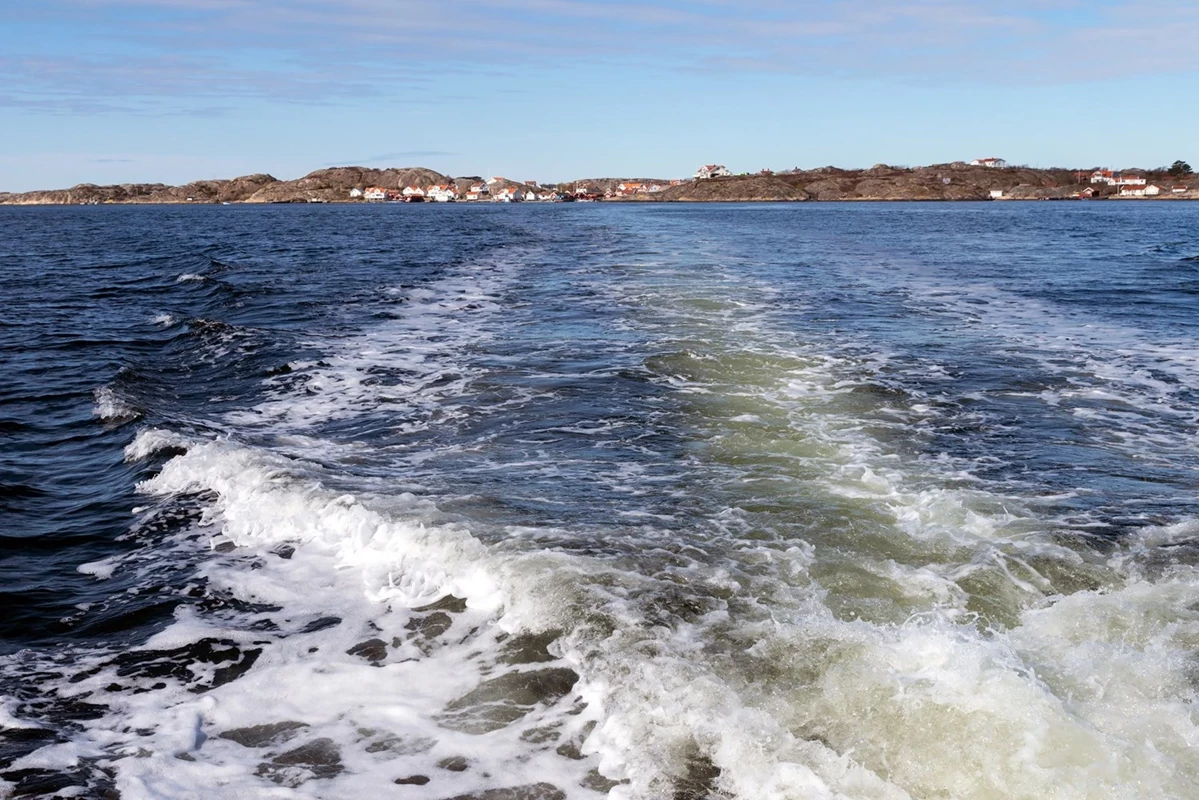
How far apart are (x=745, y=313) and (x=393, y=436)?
10216mm

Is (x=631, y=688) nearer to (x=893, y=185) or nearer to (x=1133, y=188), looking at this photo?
(x=893, y=185)

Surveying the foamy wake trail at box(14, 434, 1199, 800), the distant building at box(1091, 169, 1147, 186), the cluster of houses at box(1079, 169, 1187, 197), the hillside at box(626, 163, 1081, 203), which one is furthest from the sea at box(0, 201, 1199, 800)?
the distant building at box(1091, 169, 1147, 186)

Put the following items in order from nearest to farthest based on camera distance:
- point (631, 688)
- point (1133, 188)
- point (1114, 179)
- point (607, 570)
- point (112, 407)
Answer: point (631, 688)
point (607, 570)
point (112, 407)
point (1133, 188)
point (1114, 179)

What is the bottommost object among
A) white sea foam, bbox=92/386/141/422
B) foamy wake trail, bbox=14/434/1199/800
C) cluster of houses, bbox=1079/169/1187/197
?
foamy wake trail, bbox=14/434/1199/800

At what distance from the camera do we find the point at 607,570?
6215 mm

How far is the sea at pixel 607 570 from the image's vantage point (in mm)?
4297

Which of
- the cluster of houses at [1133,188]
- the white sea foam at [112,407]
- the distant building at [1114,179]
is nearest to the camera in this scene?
the white sea foam at [112,407]

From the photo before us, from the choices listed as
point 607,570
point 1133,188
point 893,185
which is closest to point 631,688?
point 607,570

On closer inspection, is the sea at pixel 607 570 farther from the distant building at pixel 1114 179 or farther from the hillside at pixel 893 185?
the distant building at pixel 1114 179

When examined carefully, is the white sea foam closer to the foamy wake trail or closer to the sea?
the sea

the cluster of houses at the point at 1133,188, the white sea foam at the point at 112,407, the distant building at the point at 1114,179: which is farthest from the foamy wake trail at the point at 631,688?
the distant building at the point at 1114,179

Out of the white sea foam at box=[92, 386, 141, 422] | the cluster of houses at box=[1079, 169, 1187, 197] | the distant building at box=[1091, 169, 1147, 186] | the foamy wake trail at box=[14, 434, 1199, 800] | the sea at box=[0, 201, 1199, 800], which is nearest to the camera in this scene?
the foamy wake trail at box=[14, 434, 1199, 800]

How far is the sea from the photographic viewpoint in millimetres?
4297

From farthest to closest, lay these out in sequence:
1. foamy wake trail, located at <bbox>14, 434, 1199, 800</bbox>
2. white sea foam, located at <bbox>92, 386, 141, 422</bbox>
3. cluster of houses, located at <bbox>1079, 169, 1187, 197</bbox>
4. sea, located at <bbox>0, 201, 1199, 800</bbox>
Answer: cluster of houses, located at <bbox>1079, 169, 1187, 197</bbox>
white sea foam, located at <bbox>92, 386, 141, 422</bbox>
sea, located at <bbox>0, 201, 1199, 800</bbox>
foamy wake trail, located at <bbox>14, 434, 1199, 800</bbox>
